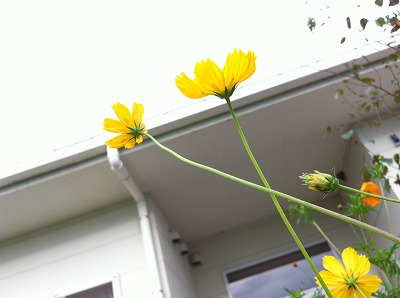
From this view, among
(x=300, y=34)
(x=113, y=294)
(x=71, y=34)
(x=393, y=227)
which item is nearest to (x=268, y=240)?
(x=393, y=227)

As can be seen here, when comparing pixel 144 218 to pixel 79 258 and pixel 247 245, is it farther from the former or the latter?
pixel 247 245

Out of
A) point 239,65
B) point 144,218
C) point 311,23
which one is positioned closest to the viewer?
point 239,65

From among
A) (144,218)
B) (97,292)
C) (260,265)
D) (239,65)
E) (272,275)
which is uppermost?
(144,218)

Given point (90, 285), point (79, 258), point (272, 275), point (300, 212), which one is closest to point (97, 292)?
point (90, 285)

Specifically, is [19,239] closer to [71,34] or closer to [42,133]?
[42,133]

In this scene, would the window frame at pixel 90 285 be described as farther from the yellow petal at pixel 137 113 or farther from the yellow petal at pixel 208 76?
the yellow petal at pixel 208 76
